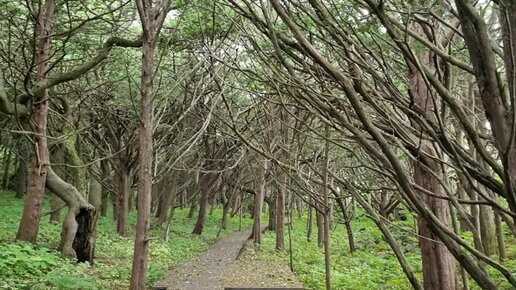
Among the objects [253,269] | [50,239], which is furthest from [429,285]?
[50,239]

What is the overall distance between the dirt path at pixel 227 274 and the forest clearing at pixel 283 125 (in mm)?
99

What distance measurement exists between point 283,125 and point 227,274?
3.99 metres

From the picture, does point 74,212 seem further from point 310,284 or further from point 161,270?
point 310,284

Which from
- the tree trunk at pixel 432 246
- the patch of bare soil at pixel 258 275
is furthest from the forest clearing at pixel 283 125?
the patch of bare soil at pixel 258 275

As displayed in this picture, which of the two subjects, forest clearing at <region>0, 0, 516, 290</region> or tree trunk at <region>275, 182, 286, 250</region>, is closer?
forest clearing at <region>0, 0, 516, 290</region>

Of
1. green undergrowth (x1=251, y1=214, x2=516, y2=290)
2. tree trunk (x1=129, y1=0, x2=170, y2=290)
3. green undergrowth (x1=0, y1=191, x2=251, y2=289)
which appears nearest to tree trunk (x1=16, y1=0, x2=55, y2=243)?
green undergrowth (x1=0, y1=191, x2=251, y2=289)

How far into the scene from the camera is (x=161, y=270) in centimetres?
1155

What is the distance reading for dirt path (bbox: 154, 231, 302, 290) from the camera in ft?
32.6

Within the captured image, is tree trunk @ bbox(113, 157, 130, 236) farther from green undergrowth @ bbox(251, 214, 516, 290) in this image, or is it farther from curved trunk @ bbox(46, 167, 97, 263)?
curved trunk @ bbox(46, 167, 97, 263)

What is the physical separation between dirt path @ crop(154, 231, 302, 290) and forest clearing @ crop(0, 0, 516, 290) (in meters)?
0.10

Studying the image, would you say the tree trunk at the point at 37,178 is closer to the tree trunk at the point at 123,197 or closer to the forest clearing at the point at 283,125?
the forest clearing at the point at 283,125

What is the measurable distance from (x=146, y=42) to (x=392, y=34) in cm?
532

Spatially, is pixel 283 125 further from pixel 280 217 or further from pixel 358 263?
pixel 358 263

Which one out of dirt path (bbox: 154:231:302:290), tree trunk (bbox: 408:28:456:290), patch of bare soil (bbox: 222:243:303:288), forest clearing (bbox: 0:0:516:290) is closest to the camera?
forest clearing (bbox: 0:0:516:290)
